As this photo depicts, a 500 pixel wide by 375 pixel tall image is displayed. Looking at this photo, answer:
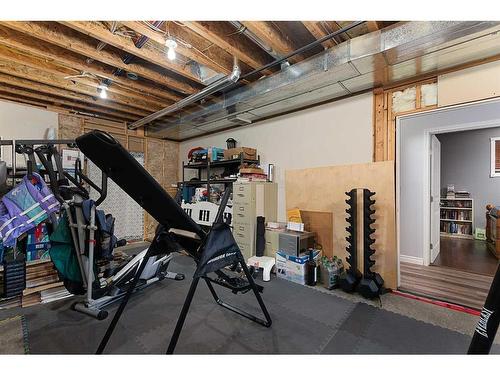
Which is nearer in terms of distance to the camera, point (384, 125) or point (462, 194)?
point (384, 125)

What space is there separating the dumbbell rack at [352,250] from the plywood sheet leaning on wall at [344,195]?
0.25 m

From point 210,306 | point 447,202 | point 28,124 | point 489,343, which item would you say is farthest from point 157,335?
point 447,202

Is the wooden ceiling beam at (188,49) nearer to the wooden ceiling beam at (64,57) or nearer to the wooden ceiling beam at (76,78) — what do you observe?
the wooden ceiling beam at (64,57)

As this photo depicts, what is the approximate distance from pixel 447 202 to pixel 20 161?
9.18 m

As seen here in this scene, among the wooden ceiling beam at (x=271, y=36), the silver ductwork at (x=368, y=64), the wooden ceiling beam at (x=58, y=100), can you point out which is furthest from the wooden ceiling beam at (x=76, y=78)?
the wooden ceiling beam at (x=271, y=36)

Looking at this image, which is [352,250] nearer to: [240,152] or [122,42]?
[240,152]

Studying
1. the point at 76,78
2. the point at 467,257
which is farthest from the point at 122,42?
the point at 467,257

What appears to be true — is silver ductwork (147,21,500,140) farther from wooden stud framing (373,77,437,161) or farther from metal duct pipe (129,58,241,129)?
metal duct pipe (129,58,241,129)

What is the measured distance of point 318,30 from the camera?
2238 millimetres

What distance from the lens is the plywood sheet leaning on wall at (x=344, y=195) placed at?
2881 mm

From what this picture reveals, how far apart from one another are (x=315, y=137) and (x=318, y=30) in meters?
1.64

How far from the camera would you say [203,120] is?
4340mm

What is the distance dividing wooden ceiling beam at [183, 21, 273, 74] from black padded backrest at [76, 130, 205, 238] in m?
1.50

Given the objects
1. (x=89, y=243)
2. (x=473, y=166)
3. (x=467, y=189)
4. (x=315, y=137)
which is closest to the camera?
(x=89, y=243)
